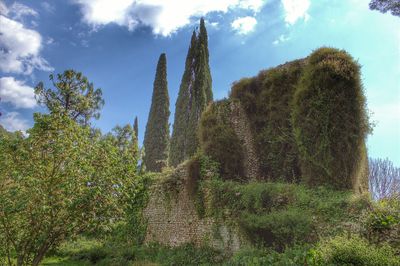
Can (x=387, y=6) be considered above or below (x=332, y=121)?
above

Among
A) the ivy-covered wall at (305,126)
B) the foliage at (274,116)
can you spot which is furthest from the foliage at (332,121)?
the foliage at (274,116)

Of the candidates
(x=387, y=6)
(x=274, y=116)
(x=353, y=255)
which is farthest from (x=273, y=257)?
(x=387, y=6)

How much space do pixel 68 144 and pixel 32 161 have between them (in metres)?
0.80

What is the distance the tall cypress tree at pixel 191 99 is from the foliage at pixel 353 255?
20888 mm

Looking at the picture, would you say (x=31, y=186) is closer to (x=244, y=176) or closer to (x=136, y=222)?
(x=244, y=176)

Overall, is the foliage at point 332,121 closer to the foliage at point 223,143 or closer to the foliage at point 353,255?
the foliage at point 223,143

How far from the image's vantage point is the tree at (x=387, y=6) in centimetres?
1277

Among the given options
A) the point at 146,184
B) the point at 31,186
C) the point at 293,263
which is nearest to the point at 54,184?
the point at 31,186

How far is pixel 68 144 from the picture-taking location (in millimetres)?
7395

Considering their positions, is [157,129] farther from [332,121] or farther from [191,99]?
[332,121]

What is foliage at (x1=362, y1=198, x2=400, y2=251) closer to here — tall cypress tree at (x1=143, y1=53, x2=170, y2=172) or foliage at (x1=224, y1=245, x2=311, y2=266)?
foliage at (x1=224, y1=245, x2=311, y2=266)

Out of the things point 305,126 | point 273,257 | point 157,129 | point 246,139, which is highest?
point 157,129

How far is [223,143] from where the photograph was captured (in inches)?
618

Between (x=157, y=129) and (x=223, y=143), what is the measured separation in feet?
55.3
